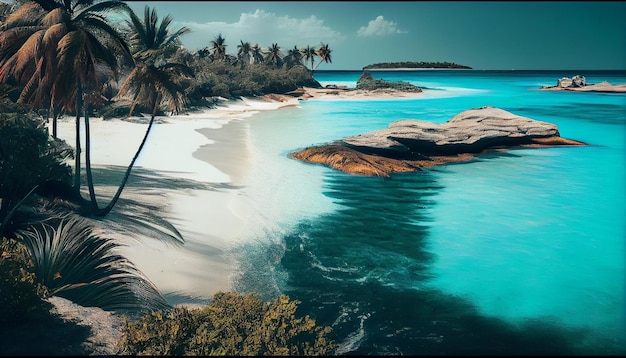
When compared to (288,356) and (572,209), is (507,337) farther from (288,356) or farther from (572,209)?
(572,209)

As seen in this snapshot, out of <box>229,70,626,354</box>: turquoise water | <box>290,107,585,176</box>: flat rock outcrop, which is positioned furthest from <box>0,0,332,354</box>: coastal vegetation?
<box>290,107,585,176</box>: flat rock outcrop

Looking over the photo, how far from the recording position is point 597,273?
13.6 m

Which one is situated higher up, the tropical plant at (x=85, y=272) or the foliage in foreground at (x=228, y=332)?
the tropical plant at (x=85, y=272)

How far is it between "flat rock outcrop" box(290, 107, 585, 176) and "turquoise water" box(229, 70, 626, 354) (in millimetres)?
1684

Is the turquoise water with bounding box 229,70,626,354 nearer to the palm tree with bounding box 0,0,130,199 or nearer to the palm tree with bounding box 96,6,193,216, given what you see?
the palm tree with bounding box 96,6,193,216

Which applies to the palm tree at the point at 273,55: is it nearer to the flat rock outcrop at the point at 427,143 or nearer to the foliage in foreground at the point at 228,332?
the flat rock outcrop at the point at 427,143

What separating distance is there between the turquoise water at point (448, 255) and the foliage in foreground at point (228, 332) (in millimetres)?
1123

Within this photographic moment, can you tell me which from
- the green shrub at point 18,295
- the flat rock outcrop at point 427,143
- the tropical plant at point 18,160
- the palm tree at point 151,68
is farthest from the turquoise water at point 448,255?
the tropical plant at point 18,160

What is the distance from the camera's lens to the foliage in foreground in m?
7.11

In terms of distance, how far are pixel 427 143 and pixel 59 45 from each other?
75.9 ft

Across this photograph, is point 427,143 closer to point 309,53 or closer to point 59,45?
point 59,45

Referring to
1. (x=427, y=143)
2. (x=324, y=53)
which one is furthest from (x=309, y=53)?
(x=427, y=143)

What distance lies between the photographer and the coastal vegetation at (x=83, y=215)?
759 cm

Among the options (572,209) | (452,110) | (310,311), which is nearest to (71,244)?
(310,311)
